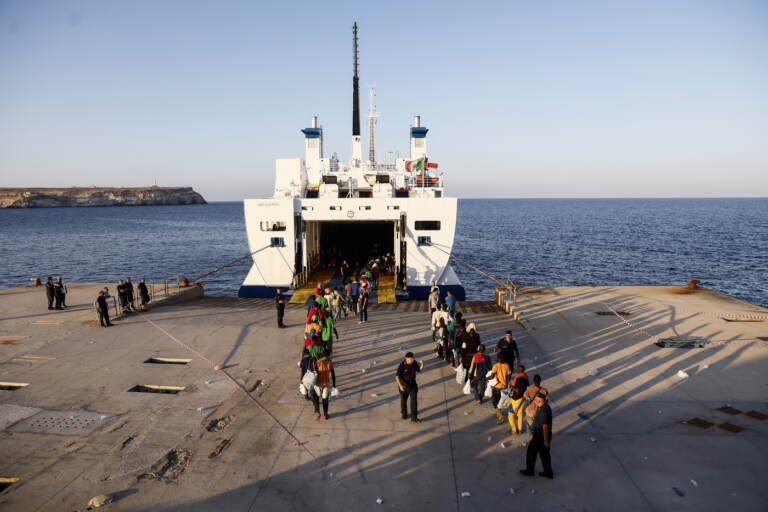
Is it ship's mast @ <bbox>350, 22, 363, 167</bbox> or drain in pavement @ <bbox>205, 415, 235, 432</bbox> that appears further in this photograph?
ship's mast @ <bbox>350, 22, 363, 167</bbox>

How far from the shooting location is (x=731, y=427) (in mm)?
7711

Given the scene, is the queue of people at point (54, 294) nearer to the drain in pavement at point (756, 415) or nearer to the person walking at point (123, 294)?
the person walking at point (123, 294)

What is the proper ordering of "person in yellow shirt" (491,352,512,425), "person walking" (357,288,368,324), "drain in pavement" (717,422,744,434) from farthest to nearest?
"person walking" (357,288,368,324)
"person in yellow shirt" (491,352,512,425)
"drain in pavement" (717,422,744,434)

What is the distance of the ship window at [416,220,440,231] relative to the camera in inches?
801

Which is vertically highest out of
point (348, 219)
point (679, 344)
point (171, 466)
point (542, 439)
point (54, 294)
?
point (348, 219)

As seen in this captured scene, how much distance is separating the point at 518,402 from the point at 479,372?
1.30 m

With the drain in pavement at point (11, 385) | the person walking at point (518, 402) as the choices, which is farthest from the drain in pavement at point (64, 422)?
the person walking at point (518, 402)

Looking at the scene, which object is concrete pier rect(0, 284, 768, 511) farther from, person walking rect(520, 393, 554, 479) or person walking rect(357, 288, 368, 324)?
person walking rect(357, 288, 368, 324)

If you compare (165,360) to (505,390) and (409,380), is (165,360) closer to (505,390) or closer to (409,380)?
(409,380)

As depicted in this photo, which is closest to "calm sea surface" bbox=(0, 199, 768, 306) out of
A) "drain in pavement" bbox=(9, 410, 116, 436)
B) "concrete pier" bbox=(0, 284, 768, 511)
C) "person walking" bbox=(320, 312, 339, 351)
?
"concrete pier" bbox=(0, 284, 768, 511)

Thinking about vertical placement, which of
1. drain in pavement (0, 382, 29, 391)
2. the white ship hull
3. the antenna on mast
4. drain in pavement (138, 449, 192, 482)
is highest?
the antenna on mast

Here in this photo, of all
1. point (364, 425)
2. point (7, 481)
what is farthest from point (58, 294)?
point (364, 425)

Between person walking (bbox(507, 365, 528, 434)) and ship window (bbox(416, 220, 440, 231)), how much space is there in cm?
1335

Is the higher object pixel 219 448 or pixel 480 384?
pixel 480 384
